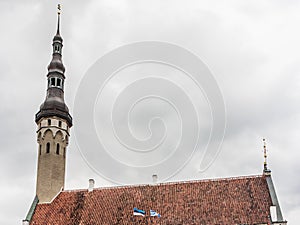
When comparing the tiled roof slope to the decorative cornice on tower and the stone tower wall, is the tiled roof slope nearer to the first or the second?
the stone tower wall

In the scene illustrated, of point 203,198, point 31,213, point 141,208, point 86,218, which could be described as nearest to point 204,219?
point 203,198

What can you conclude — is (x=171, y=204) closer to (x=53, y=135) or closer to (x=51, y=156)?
(x=51, y=156)

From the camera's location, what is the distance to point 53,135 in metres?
67.5

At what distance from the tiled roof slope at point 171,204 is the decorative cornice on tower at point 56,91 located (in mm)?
10950

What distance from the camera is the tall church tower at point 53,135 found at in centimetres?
6494

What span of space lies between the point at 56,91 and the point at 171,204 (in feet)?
77.0

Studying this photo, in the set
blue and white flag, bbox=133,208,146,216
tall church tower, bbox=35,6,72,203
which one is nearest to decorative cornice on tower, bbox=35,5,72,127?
tall church tower, bbox=35,6,72,203

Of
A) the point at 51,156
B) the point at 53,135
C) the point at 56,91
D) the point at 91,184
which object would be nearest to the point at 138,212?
the point at 91,184

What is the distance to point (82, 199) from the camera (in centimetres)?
6178

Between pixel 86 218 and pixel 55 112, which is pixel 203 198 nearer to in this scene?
pixel 86 218

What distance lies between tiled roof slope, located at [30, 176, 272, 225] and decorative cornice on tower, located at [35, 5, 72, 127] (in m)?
11.0

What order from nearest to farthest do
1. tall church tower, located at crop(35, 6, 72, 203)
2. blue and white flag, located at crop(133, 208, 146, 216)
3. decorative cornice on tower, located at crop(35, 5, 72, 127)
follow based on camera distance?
blue and white flag, located at crop(133, 208, 146, 216), tall church tower, located at crop(35, 6, 72, 203), decorative cornice on tower, located at crop(35, 5, 72, 127)

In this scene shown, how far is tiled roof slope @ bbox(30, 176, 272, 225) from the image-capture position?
54.9 metres

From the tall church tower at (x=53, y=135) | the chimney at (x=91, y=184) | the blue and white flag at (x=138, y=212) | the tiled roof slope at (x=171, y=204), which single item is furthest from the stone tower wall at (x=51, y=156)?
the blue and white flag at (x=138, y=212)
